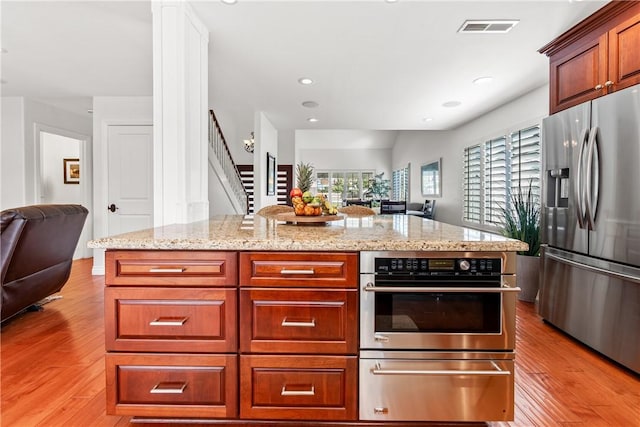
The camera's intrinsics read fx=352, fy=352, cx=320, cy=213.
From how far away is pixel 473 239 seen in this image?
1542 millimetres

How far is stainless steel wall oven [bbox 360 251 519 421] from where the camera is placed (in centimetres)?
150

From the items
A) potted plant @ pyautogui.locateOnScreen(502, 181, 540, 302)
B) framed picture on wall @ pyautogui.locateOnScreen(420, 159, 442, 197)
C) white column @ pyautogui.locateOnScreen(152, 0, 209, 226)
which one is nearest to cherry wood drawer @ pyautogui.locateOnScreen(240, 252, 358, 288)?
white column @ pyautogui.locateOnScreen(152, 0, 209, 226)

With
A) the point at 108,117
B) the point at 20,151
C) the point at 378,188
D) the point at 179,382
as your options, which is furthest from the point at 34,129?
the point at 378,188

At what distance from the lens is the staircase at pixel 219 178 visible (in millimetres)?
5988

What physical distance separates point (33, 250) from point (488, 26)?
406 cm

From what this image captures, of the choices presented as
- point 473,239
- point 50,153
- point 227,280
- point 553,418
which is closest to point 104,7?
point 227,280

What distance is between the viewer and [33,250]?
2.89 m

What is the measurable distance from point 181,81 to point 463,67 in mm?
2726

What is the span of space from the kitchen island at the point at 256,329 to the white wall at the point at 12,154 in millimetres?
4810

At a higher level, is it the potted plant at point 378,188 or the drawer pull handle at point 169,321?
the potted plant at point 378,188

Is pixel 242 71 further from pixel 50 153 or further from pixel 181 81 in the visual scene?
pixel 50 153

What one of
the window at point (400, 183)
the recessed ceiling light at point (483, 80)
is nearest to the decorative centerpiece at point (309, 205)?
the recessed ceiling light at point (483, 80)

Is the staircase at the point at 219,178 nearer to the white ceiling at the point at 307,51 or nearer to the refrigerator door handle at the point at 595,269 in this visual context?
the white ceiling at the point at 307,51

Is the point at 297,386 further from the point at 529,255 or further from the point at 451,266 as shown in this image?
the point at 529,255
